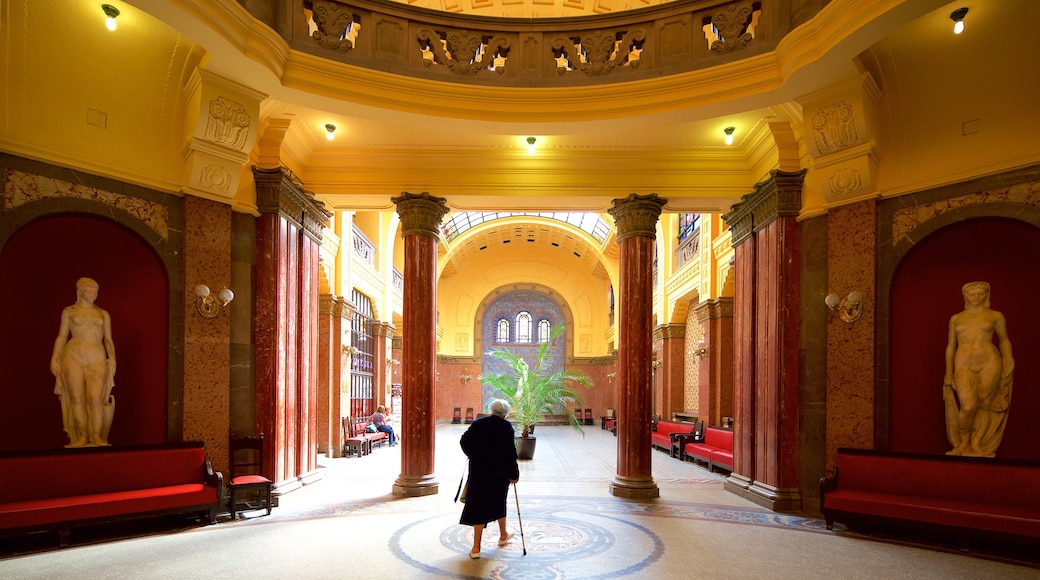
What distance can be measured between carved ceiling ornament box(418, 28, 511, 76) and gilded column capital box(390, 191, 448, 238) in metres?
2.20

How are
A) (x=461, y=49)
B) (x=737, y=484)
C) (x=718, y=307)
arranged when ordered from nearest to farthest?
(x=461, y=49) < (x=737, y=484) < (x=718, y=307)

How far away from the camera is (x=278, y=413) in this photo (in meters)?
8.50

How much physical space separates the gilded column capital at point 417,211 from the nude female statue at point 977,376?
6.95 m

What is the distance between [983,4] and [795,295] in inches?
147

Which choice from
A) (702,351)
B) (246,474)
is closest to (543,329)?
(702,351)

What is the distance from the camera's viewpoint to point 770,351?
8547 mm

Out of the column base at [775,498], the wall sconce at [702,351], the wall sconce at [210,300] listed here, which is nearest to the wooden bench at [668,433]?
the wall sconce at [702,351]

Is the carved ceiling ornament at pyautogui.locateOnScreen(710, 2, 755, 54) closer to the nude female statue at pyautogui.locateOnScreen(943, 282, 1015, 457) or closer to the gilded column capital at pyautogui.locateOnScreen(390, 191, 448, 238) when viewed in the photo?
the nude female statue at pyautogui.locateOnScreen(943, 282, 1015, 457)

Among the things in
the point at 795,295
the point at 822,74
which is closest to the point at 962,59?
the point at 822,74

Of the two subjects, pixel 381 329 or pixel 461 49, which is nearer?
pixel 461 49

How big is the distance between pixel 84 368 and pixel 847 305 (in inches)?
350

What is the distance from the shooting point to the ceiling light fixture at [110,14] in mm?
6227

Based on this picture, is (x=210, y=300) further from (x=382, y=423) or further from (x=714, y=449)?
(x=382, y=423)

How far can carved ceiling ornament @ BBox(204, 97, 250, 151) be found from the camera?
23.9ft
